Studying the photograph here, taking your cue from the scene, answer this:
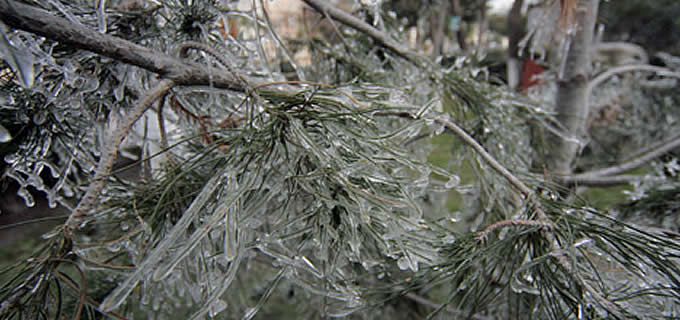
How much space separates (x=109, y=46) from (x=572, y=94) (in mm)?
1132

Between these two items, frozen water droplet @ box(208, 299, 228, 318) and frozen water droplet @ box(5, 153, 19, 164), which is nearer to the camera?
frozen water droplet @ box(208, 299, 228, 318)

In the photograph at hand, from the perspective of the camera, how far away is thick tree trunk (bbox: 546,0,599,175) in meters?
1.08

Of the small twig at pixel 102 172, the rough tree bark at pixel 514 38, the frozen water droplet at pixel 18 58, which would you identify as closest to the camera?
the frozen water droplet at pixel 18 58

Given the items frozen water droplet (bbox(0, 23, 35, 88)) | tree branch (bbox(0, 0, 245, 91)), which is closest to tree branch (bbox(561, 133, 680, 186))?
tree branch (bbox(0, 0, 245, 91))

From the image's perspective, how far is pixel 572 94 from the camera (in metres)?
1.11

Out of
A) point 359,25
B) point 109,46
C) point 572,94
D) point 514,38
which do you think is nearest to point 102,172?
point 109,46

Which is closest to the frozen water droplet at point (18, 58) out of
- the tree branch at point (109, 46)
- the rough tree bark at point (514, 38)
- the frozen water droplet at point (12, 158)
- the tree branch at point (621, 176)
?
the tree branch at point (109, 46)

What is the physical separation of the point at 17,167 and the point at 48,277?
0.18 metres

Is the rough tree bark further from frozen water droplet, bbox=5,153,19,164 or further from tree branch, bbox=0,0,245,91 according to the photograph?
frozen water droplet, bbox=5,153,19,164

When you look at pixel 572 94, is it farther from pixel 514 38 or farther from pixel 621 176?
pixel 514 38

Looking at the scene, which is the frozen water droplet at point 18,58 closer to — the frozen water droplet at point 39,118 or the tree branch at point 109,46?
the tree branch at point 109,46

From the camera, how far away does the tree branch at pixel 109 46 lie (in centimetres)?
33

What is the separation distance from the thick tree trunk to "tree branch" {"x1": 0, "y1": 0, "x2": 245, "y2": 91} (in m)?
0.92

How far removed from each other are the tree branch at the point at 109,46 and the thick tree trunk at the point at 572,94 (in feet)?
3.02
